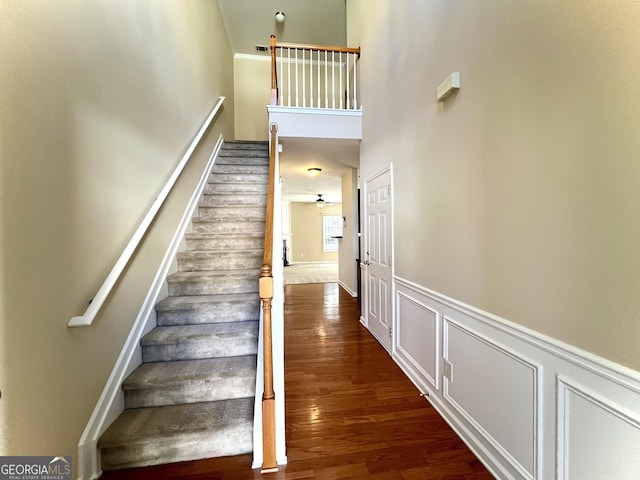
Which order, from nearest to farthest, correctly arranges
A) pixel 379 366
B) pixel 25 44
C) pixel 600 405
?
pixel 600 405 → pixel 25 44 → pixel 379 366

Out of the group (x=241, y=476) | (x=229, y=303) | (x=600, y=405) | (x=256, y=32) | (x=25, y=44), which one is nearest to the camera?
(x=600, y=405)

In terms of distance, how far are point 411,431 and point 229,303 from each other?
1.59m

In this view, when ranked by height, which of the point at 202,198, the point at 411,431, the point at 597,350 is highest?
the point at 202,198

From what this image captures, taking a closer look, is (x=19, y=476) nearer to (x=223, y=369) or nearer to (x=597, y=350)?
(x=223, y=369)

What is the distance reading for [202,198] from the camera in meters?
3.21

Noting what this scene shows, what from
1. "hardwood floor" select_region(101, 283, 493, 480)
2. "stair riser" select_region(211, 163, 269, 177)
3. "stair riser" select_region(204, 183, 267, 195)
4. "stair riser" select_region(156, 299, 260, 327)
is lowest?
"hardwood floor" select_region(101, 283, 493, 480)

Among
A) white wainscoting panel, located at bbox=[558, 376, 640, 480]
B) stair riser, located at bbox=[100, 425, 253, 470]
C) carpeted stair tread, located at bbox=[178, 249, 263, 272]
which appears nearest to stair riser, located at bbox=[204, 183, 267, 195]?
carpeted stair tread, located at bbox=[178, 249, 263, 272]

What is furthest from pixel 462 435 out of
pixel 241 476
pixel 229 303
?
pixel 229 303

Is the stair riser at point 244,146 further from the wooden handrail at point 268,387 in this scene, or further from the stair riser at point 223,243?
the wooden handrail at point 268,387

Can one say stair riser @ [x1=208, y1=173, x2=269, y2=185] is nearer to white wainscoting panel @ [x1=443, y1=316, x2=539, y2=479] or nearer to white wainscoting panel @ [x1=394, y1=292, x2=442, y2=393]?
white wainscoting panel @ [x1=394, y1=292, x2=442, y2=393]

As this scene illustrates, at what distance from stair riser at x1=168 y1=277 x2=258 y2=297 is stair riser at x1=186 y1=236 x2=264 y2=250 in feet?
1.43

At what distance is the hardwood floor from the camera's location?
140 centimetres

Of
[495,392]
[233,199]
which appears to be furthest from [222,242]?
[495,392]

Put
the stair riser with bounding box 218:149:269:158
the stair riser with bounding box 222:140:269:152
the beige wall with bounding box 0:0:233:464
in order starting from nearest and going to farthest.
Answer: the beige wall with bounding box 0:0:233:464 < the stair riser with bounding box 218:149:269:158 < the stair riser with bounding box 222:140:269:152
